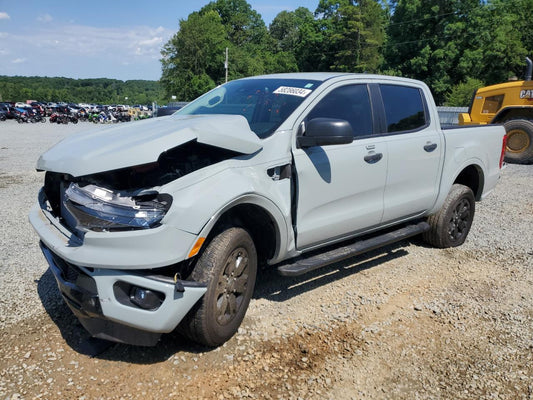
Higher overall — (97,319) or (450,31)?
(450,31)

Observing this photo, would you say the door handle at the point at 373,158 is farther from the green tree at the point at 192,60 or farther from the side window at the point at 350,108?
the green tree at the point at 192,60

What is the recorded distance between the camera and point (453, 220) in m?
5.08

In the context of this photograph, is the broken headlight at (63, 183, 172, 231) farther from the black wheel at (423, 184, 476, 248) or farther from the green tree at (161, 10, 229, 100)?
the green tree at (161, 10, 229, 100)

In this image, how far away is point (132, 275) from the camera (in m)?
2.41

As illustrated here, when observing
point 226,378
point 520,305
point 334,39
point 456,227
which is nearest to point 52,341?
point 226,378

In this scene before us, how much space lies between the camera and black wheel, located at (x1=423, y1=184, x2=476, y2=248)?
193 inches

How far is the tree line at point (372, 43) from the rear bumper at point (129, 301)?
3126 cm

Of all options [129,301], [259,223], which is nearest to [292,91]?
[259,223]

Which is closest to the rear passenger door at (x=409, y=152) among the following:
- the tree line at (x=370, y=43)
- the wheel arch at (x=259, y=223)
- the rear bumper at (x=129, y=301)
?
the wheel arch at (x=259, y=223)

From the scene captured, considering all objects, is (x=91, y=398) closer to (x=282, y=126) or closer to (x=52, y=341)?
(x=52, y=341)

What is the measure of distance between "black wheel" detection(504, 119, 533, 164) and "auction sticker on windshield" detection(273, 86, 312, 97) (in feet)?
33.5

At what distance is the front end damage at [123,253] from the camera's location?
2.40 meters

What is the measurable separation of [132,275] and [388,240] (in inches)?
101

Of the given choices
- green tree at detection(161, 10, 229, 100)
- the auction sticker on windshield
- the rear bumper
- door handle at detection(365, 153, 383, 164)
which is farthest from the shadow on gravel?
green tree at detection(161, 10, 229, 100)
